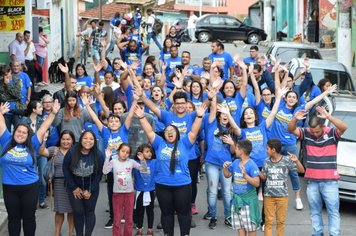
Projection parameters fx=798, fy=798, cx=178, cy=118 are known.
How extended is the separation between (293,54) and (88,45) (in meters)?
10.0

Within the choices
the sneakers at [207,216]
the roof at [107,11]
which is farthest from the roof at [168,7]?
the sneakers at [207,216]

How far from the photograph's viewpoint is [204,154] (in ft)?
37.6

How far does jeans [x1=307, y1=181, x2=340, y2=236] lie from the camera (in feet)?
32.5

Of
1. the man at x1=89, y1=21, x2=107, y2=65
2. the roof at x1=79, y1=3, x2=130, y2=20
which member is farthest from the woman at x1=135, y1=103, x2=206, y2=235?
the roof at x1=79, y1=3, x2=130, y2=20

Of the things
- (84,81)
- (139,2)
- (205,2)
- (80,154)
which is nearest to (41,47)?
(84,81)

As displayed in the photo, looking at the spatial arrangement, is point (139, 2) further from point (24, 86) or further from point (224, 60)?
point (24, 86)

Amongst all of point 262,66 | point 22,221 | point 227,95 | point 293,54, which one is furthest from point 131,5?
point 22,221

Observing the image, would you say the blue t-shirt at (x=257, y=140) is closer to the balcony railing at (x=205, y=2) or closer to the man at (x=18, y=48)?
the man at (x=18, y=48)

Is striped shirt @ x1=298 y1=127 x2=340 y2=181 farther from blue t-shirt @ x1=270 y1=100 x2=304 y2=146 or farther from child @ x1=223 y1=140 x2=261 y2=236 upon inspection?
blue t-shirt @ x1=270 y1=100 x2=304 y2=146

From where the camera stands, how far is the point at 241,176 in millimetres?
9727

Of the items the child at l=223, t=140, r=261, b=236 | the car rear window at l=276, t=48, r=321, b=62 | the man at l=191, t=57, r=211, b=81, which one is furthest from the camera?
the car rear window at l=276, t=48, r=321, b=62

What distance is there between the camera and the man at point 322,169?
32.4 ft

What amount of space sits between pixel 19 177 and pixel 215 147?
2.77 m

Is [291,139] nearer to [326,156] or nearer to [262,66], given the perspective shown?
[326,156]
